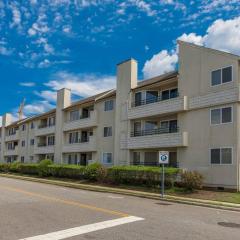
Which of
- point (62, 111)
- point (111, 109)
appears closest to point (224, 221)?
point (111, 109)

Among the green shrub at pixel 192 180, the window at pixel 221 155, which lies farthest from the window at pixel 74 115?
the green shrub at pixel 192 180

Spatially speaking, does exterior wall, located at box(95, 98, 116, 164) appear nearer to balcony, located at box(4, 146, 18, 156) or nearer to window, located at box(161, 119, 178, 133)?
window, located at box(161, 119, 178, 133)

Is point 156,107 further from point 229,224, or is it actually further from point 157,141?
point 229,224

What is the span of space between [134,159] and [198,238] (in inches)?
1010

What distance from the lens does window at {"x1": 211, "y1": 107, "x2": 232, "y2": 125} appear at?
997 inches

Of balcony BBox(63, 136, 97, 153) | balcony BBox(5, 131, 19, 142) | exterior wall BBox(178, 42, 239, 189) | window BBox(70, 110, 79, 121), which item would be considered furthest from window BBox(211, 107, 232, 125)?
balcony BBox(5, 131, 19, 142)

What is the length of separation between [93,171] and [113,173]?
3623 mm

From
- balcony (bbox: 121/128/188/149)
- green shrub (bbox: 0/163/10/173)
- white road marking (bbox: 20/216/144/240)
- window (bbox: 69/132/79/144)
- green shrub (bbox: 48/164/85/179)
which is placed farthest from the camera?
green shrub (bbox: 0/163/10/173)

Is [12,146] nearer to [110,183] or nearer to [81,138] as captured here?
[81,138]

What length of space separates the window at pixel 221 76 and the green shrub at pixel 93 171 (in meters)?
12.9

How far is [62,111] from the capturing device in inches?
1943

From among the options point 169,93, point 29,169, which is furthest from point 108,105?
point 29,169

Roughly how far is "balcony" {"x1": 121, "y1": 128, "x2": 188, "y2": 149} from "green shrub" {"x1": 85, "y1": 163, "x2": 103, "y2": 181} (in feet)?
11.3

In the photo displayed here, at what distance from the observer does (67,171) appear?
1519 inches
